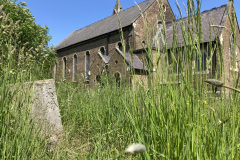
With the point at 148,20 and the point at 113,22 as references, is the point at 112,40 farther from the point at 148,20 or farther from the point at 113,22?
the point at 148,20

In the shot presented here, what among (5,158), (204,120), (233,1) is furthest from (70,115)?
(233,1)

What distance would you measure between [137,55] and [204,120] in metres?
20.8

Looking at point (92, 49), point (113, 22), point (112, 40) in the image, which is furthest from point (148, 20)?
point (92, 49)

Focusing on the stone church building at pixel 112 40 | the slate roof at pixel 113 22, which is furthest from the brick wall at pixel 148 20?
the slate roof at pixel 113 22

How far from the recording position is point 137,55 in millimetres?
21688

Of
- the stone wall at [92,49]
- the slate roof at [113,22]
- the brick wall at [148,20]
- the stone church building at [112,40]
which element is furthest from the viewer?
the slate roof at [113,22]

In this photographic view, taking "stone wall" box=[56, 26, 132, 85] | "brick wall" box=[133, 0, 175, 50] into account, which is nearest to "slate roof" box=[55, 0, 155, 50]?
"brick wall" box=[133, 0, 175, 50]

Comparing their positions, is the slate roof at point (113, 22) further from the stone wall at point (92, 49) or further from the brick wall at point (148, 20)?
the stone wall at point (92, 49)

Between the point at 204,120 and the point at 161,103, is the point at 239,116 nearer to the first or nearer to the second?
the point at 204,120

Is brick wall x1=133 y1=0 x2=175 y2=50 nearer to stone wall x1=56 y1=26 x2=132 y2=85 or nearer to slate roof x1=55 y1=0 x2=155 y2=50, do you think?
slate roof x1=55 y1=0 x2=155 y2=50

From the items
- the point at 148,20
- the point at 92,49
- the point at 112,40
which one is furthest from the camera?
the point at 92,49

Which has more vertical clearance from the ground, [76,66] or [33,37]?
[33,37]

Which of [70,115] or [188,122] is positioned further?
[70,115]

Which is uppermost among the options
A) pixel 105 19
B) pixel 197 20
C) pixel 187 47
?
pixel 105 19
